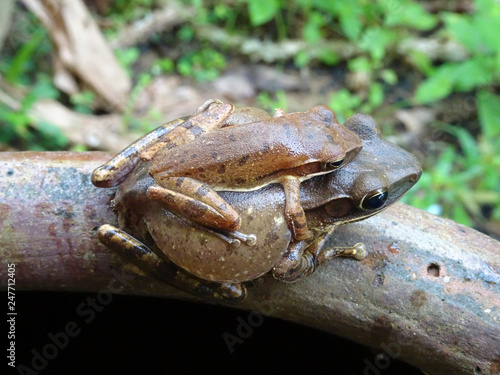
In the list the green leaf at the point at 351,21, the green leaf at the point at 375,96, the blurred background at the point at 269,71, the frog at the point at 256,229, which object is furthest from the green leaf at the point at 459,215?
the green leaf at the point at 351,21

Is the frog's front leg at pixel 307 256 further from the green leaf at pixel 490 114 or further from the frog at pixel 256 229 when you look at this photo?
the green leaf at pixel 490 114

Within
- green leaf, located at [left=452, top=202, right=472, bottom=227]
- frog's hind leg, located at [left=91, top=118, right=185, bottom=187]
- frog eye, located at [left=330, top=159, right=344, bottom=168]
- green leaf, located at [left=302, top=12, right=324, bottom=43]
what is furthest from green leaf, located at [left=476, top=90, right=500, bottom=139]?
frog's hind leg, located at [left=91, top=118, right=185, bottom=187]

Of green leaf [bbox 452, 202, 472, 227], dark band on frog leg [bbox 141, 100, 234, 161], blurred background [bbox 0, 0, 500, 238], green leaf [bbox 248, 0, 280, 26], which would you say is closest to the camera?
dark band on frog leg [bbox 141, 100, 234, 161]

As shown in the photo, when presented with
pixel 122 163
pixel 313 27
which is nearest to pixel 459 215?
pixel 313 27

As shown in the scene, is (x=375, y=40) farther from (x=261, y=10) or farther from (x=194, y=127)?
(x=194, y=127)

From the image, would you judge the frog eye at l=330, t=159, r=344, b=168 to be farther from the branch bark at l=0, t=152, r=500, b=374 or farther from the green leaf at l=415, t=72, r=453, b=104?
the green leaf at l=415, t=72, r=453, b=104
